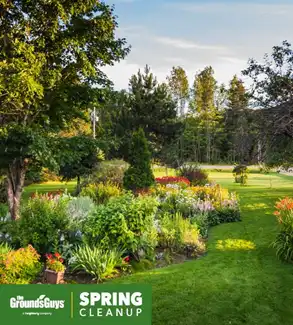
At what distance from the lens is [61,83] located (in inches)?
390

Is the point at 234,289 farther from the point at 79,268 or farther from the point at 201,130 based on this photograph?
the point at 201,130

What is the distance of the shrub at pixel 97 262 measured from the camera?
5.54 metres

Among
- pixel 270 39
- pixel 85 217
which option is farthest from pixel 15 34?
pixel 270 39

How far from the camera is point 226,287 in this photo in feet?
17.1

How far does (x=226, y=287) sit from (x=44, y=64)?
25.2 feet

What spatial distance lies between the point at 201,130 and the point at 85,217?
41.7m

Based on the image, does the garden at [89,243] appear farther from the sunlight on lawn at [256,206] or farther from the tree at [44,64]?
the sunlight on lawn at [256,206]

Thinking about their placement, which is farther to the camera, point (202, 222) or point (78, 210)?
point (202, 222)

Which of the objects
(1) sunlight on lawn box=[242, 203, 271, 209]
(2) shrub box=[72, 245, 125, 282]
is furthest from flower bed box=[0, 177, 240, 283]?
(1) sunlight on lawn box=[242, 203, 271, 209]

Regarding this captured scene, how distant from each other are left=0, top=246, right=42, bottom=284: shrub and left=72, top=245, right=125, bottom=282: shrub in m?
0.79

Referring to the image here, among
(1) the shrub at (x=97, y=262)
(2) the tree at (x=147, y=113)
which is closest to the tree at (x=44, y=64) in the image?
(1) the shrub at (x=97, y=262)

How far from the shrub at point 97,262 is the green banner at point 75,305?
1.95 meters

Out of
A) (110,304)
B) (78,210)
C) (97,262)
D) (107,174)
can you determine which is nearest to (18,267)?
(97,262)

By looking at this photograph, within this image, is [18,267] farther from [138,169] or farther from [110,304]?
[138,169]
